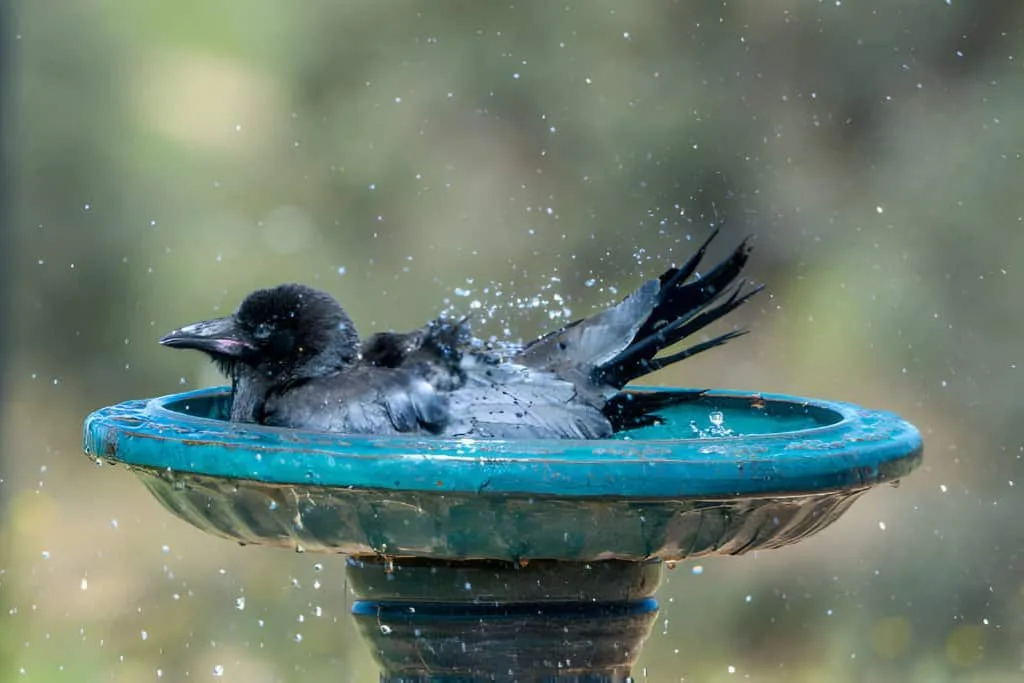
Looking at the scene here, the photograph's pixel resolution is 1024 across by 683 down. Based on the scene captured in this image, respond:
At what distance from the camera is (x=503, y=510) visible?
212 cm

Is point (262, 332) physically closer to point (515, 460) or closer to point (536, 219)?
point (515, 460)

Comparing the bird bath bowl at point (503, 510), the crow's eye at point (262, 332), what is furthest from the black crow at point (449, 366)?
the bird bath bowl at point (503, 510)

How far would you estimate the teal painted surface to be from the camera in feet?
6.76

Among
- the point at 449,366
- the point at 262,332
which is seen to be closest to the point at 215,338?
the point at 262,332

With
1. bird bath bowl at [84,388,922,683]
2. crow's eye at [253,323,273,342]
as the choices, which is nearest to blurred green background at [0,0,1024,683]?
crow's eye at [253,323,273,342]

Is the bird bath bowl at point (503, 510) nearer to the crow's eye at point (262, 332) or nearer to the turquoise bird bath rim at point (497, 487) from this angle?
the turquoise bird bath rim at point (497, 487)

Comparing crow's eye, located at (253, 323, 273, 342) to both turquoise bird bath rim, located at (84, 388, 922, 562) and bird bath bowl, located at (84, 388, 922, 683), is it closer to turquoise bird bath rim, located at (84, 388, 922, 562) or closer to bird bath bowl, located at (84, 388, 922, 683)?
bird bath bowl, located at (84, 388, 922, 683)

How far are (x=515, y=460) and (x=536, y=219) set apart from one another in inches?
235

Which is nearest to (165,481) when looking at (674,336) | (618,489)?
(618,489)

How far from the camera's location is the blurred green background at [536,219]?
21.4 feet

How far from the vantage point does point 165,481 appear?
2.32m

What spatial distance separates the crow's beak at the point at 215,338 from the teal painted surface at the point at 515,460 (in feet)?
0.92

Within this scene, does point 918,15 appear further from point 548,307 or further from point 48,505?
point 48,505

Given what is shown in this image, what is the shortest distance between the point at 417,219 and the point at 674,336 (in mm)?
4788
